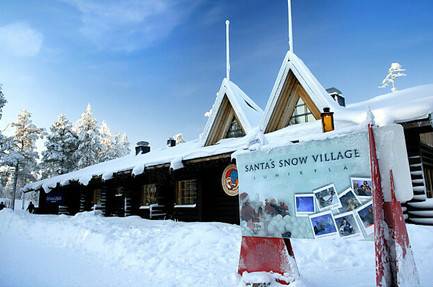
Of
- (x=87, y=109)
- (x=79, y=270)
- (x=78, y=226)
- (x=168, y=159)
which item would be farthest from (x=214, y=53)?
(x=87, y=109)

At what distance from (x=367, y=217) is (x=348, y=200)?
0.88 ft

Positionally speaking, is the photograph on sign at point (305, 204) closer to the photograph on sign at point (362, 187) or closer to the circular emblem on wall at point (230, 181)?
the photograph on sign at point (362, 187)

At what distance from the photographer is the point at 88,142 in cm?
3562

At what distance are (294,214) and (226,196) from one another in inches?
322

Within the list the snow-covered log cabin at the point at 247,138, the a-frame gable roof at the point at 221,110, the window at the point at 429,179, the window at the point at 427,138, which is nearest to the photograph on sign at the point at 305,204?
the snow-covered log cabin at the point at 247,138

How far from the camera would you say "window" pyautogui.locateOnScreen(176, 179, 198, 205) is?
13625 millimetres

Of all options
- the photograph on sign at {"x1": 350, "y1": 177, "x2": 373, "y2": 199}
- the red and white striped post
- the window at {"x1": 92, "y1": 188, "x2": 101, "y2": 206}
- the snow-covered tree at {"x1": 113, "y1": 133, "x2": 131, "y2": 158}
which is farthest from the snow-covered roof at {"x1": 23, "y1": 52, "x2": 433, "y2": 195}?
the snow-covered tree at {"x1": 113, "y1": 133, "x2": 131, "y2": 158}

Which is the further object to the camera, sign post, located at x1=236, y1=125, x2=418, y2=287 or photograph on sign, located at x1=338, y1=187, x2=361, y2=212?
photograph on sign, located at x1=338, y1=187, x2=361, y2=212

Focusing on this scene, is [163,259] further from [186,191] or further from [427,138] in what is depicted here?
[427,138]

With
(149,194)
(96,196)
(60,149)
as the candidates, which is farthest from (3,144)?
(149,194)

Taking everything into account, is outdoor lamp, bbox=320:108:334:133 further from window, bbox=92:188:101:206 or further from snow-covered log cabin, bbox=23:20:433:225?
window, bbox=92:188:101:206

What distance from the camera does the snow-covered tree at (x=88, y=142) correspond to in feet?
114

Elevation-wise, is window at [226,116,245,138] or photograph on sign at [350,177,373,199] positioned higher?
window at [226,116,245,138]

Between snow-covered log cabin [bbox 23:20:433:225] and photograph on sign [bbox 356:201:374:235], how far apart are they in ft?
14.2
